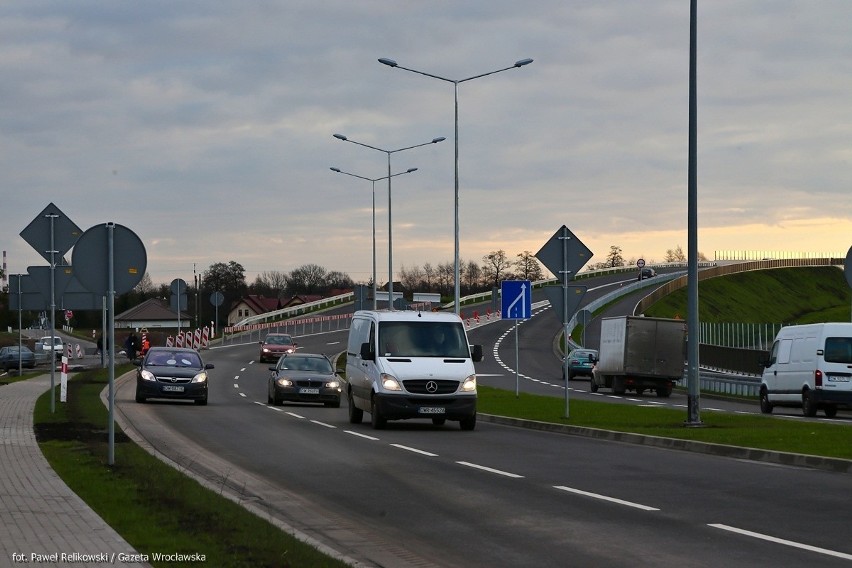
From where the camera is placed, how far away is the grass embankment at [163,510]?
928 centimetres


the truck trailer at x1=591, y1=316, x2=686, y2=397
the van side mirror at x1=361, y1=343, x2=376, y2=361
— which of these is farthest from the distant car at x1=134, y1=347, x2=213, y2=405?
the truck trailer at x1=591, y1=316, x2=686, y2=397

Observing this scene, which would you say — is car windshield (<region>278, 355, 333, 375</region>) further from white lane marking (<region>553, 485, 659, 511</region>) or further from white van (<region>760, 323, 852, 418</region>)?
white lane marking (<region>553, 485, 659, 511</region>)

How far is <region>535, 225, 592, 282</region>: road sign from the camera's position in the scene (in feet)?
84.7

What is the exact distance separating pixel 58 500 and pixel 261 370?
4813 cm

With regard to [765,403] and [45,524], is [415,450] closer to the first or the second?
[45,524]

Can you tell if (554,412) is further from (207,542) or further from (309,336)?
(309,336)

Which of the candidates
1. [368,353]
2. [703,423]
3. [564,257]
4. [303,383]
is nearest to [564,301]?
[564,257]

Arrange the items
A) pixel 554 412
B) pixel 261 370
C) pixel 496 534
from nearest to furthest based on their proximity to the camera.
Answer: pixel 496 534 < pixel 554 412 < pixel 261 370

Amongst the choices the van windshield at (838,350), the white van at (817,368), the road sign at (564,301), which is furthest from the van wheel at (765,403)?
the road sign at (564,301)

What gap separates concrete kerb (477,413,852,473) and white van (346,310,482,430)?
68.6 inches

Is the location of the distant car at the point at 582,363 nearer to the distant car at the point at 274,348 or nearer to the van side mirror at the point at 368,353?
the distant car at the point at 274,348

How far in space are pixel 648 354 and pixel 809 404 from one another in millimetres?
16017

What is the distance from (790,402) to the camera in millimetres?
33562

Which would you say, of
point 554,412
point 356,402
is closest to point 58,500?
point 356,402
